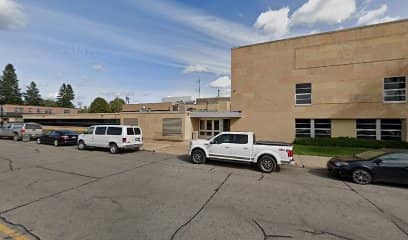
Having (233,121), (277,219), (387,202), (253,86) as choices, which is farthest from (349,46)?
(277,219)

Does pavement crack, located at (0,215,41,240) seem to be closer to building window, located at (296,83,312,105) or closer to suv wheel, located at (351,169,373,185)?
suv wheel, located at (351,169,373,185)

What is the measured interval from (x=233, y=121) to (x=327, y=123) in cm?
817

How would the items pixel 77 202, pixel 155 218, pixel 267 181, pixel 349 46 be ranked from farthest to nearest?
pixel 349 46 < pixel 267 181 < pixel 77 202 < pixel 155 218

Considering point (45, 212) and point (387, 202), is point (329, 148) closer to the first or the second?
point (387, 202)

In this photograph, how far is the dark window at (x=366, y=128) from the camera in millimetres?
16391

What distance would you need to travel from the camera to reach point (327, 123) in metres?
17.7

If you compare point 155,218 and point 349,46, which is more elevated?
point 349,46

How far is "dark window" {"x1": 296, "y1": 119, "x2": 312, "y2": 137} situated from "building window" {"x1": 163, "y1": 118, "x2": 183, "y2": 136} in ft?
35.9

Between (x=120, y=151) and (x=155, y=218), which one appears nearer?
(x=155, y=218)

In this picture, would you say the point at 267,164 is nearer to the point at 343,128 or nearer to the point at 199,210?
the point at 199,210

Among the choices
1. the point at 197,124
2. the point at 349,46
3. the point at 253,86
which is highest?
the point at 349,46

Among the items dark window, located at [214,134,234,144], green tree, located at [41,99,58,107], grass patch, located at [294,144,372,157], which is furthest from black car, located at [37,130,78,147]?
green tree, located at [41,99,58,107]

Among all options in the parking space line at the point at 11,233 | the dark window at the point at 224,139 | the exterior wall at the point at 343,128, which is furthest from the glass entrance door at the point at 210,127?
the parking space line at the point at 11,233

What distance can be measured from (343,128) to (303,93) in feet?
13.9
